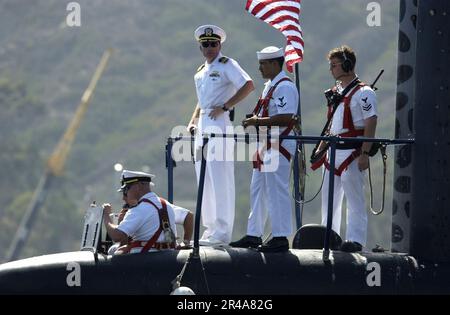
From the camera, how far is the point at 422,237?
47.1ft

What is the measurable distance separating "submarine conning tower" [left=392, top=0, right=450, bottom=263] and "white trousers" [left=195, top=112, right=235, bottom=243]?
2.45m

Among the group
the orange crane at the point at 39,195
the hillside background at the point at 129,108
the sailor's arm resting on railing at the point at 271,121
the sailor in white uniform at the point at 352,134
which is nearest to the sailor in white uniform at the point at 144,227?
the sailor's arm resting on railing at the point at 271,121

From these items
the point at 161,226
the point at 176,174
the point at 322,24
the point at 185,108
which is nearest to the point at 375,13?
the point at 161,226

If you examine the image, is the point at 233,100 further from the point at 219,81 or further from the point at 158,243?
the point at 158,243

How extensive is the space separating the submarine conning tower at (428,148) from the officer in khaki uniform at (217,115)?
2.45m

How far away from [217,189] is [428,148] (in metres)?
3.05

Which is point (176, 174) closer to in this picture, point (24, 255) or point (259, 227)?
point (24, 255)

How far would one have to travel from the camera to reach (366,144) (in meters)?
14.9

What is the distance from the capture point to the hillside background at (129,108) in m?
141

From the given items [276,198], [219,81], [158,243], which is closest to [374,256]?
[276,198]

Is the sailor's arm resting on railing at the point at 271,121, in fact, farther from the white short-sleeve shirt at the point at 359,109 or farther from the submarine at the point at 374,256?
the submarine at the point at 374,256
